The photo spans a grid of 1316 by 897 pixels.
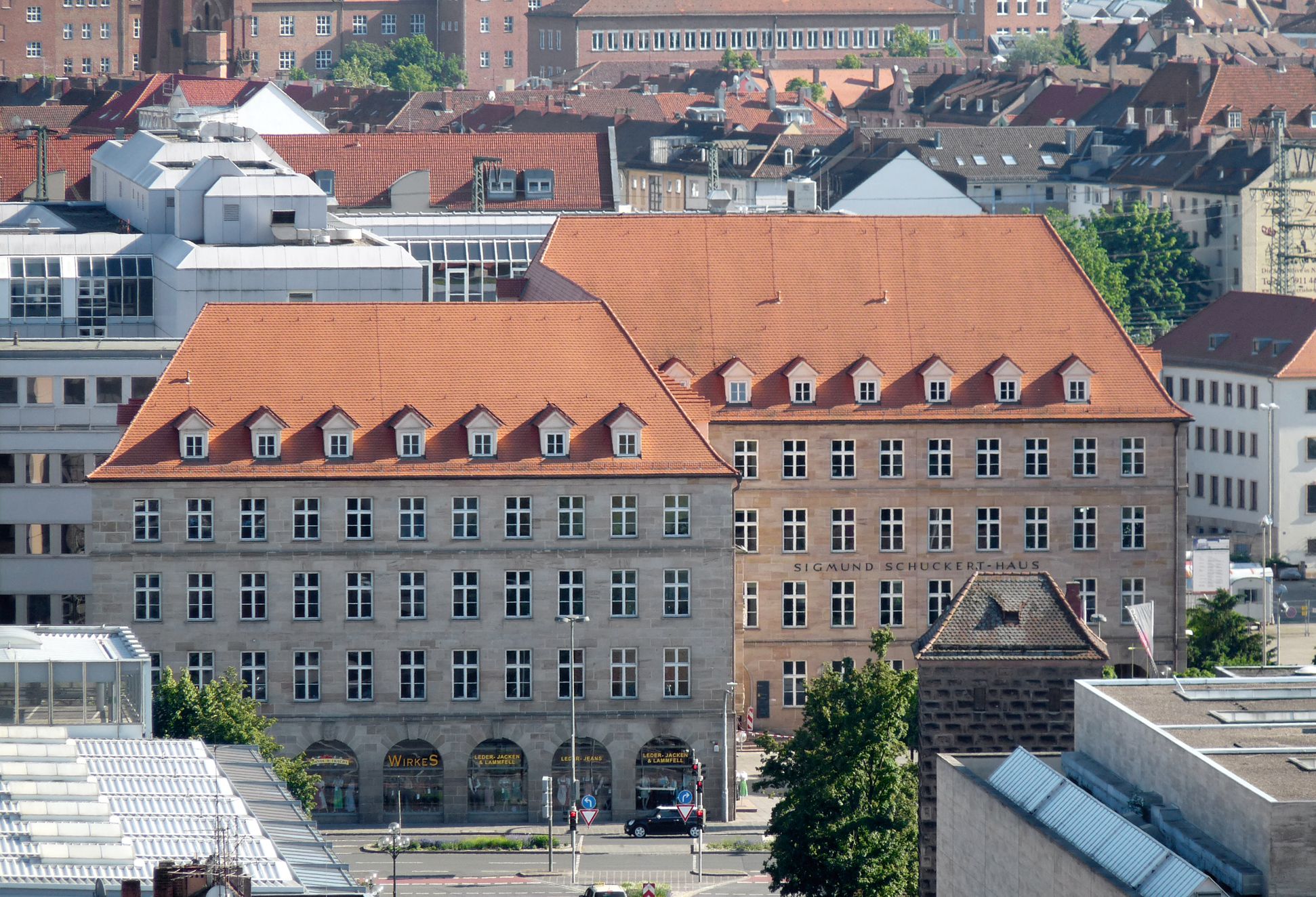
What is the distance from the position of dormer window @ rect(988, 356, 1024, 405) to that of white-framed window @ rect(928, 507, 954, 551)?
4386mm

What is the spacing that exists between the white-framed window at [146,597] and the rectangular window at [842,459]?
82.6ft

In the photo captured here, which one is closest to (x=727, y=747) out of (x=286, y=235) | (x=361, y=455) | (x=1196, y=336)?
(x=361, y=455)

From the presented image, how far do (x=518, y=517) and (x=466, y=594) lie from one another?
296 cm

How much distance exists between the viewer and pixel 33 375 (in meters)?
114

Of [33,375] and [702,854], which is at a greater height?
[33,375]

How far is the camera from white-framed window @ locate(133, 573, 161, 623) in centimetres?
10538

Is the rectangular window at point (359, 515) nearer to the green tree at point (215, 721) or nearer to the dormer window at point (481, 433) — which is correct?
the dormer window at point (481, 433)

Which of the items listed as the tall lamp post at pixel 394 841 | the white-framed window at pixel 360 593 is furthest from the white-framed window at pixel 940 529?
the tall lamp post at pixel 394 841

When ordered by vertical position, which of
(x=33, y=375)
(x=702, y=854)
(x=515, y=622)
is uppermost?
(x=33, y=375)

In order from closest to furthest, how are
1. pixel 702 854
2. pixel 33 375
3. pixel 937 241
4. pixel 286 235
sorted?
pixel 702 854 → pixel 33 375 → pixel 937 241 → pixel 286 235

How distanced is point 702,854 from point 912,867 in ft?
55.1

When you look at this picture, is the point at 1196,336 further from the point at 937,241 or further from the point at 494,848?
the point at 494,848

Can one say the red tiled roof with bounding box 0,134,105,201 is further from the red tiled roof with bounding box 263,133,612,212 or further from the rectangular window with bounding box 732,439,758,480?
the rectangular window with bounding box 732,439,758,480

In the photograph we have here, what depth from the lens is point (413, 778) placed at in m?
107
